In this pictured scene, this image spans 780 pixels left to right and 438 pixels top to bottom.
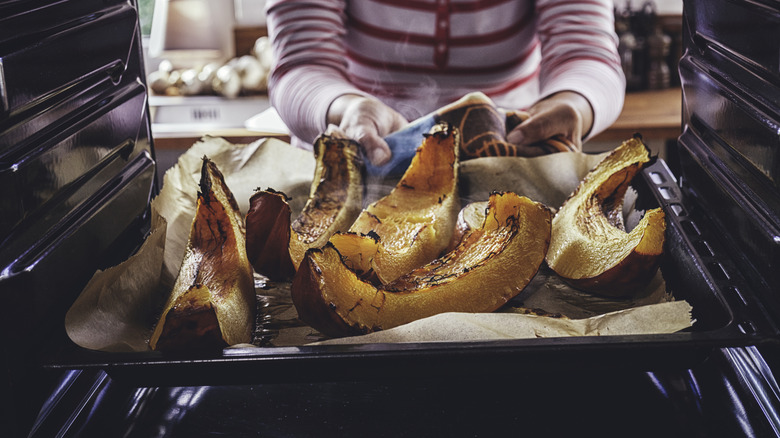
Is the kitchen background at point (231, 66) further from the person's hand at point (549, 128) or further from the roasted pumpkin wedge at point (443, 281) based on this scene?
the roasted pumpkin wedge at point (443, 281)

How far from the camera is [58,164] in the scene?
0.81m

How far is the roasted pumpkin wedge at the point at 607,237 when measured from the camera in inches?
34.4

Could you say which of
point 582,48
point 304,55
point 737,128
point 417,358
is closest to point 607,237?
point 737,128

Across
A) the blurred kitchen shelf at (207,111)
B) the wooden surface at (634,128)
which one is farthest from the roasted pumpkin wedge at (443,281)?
the blurred kitchen shelf at (207,111)

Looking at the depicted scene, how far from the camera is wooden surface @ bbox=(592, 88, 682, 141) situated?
266 cm

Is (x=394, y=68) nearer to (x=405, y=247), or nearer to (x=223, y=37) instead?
Result: (x=405, y=247)

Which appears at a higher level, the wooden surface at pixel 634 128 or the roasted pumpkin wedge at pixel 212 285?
the roasted pumpkin wedge at pixel 212 285

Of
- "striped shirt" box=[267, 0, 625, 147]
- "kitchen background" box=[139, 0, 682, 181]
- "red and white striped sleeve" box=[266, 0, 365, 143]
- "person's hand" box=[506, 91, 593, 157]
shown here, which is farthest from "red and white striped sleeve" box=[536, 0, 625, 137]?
"kitchen background" box=[139, 0, 682, 181]

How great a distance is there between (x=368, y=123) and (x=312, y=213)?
373mm

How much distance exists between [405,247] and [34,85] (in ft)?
1.69

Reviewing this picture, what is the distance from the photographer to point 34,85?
2.49 feet

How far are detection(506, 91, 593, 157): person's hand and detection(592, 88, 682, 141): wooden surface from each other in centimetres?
105

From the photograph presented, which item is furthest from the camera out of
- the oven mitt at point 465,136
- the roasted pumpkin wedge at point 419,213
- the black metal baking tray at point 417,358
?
the oven mitt at point 465,136

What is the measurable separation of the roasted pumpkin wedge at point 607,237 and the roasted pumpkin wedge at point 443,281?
100mm
